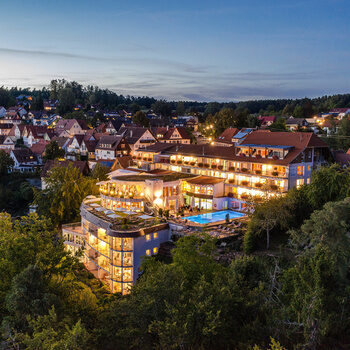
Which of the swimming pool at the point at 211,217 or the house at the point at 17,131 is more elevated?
the house at the point at 17,131

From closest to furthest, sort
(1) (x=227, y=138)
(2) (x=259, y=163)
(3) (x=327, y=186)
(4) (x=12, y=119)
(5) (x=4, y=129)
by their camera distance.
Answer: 1. (3) (x=327, y=186)
2. (2) (x=259, y=163)
3. (1) (x=227, y=138)
4. (5) (x=4, y=129)
5. (4) (x=12, y=119)

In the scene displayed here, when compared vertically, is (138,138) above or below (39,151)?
above

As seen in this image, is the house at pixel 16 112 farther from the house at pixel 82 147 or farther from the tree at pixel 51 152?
the tree at pixel 51 152

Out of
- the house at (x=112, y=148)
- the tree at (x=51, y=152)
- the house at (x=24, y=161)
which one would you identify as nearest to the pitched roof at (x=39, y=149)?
the house at (x=24, y=161)

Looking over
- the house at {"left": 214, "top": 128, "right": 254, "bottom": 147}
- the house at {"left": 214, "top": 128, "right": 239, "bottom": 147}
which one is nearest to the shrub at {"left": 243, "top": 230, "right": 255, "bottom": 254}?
the house at {"left": 214, "top": 128, "right": 254, "bottom": 147}

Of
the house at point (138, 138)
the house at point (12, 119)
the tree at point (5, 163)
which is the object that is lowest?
the tree at point (5, 163)

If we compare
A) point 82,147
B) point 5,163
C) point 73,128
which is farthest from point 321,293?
point 73,128

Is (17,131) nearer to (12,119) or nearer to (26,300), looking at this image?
(12,119)

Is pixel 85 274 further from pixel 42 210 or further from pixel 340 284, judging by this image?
pixel 340 284
